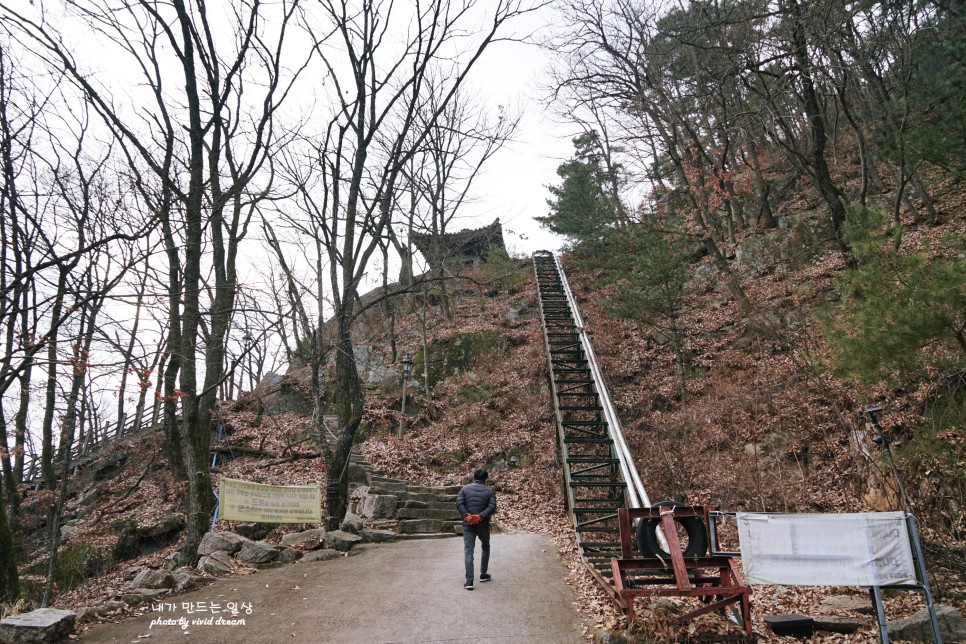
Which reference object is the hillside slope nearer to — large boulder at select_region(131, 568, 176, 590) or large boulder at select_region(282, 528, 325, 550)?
large boulder at select_region(282, 528, 325, 550)

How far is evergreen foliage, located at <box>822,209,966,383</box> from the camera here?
5449mm

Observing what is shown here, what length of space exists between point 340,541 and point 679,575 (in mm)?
5673

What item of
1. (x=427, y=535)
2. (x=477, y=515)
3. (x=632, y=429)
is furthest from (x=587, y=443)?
(x=477, y=515)

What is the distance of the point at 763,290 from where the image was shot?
1502 cm

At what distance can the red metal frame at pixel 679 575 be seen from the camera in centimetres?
450

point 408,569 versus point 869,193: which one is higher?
point 869,193

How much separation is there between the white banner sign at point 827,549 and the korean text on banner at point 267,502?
735 cm

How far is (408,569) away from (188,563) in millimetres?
3600

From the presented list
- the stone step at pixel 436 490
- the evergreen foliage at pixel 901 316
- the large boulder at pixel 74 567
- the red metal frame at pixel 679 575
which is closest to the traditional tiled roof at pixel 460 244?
the stone step at pixel 436 490

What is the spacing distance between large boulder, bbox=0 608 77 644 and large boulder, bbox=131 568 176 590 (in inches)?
54.4

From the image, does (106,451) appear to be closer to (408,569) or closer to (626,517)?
(408,569)

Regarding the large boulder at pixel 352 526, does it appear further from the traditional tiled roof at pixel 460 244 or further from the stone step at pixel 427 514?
the traditional tiled roof at pixel 460 244

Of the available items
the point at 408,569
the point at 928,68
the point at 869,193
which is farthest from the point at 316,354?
the point at 869,193

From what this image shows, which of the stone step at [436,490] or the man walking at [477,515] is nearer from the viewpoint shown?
the man walking at [477,515]
